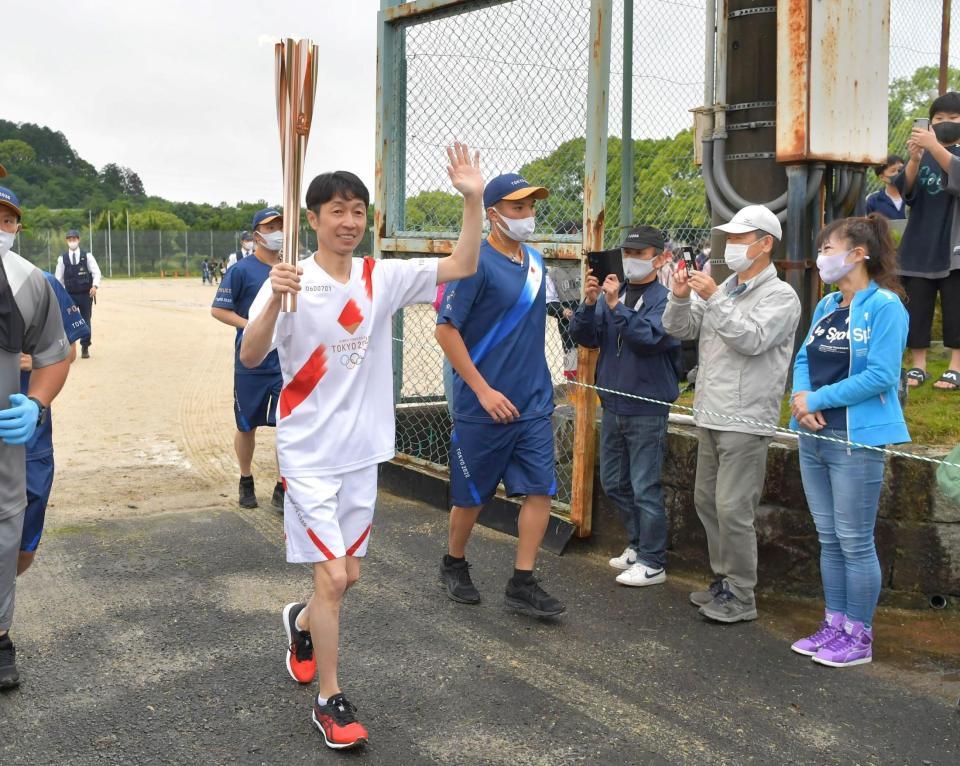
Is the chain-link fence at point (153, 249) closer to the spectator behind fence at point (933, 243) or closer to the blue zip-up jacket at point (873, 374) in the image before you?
the spectator behind fence at point (933, 243)

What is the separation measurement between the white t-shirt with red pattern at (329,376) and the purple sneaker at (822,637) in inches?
81.1

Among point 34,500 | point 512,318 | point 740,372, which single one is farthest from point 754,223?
point 34,500

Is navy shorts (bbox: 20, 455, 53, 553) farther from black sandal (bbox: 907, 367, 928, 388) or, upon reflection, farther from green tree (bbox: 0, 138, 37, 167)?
green tree (bbox: 0, 138, 37, 167)

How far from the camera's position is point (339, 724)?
3.57 m

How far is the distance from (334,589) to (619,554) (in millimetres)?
2500

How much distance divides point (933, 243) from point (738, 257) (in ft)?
9.13

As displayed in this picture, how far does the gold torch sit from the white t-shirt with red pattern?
0.29 meters

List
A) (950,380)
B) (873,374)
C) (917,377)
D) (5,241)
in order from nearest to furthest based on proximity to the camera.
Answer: (5,241) < (873,374) < (950,380) < (917,377)

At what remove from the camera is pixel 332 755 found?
3541mm

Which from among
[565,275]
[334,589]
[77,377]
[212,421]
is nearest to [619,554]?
[565,275]

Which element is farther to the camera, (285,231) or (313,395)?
(313,395)

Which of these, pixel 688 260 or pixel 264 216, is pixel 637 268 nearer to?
pixel 688 260

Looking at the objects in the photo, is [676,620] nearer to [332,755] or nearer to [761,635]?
[761,635]

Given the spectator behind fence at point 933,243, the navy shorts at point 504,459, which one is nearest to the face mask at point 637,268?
the navy shorts at point 504,459
